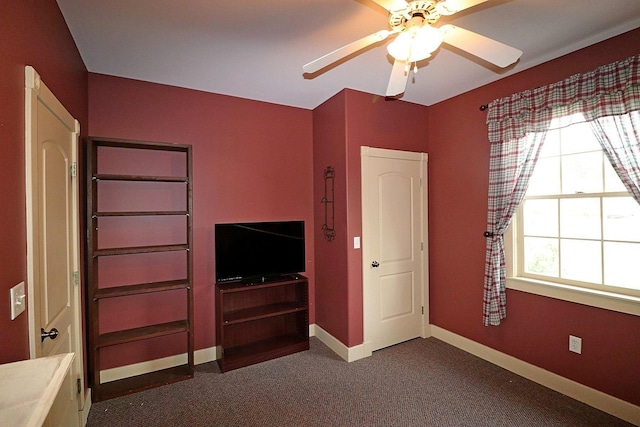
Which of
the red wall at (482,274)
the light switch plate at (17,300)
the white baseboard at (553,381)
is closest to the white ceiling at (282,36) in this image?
the red wall at (482,274)

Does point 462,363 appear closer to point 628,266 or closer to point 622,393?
point 622,393

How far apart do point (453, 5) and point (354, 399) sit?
A: 261cm

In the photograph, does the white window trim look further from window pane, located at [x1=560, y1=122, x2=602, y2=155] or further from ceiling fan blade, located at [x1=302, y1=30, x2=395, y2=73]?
ceiling fan blade, located at [x1=302, y1=30, x2=395, y2=73]

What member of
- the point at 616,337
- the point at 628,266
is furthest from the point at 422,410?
the point at 628,266

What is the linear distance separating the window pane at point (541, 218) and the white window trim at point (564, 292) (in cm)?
11

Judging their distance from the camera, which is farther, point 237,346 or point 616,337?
point 237,346

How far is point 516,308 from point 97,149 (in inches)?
154

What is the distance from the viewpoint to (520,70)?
265 cm

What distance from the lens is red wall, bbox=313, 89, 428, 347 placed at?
3.03 metres

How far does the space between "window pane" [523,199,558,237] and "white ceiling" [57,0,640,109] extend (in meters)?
1.18

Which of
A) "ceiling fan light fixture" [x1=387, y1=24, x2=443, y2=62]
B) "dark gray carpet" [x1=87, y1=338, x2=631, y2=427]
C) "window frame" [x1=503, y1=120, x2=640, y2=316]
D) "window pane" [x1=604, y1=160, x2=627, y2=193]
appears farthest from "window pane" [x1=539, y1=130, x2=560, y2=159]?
"dark gray carpet" [x1=87, y1=338, x2=631, y2=427]

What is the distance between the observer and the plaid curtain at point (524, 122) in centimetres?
205

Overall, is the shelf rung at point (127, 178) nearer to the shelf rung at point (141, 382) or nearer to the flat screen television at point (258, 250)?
the flat screen television at point (258, 250)

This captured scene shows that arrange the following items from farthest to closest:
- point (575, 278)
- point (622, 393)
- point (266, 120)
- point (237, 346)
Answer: point (266, 120) → point (237, 346) → point (575, 278) → point (622, 393)
